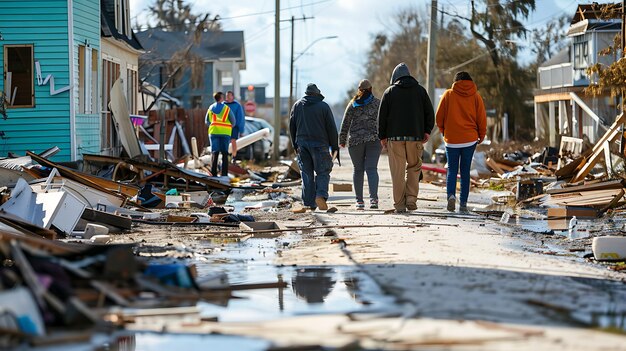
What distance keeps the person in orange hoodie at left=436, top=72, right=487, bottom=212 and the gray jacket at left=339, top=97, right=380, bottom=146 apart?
106 cm

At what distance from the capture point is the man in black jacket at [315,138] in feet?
52.4

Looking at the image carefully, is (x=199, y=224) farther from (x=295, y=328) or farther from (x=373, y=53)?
(x=373, y=53)

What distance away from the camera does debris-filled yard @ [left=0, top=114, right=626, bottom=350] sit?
6.33 meters

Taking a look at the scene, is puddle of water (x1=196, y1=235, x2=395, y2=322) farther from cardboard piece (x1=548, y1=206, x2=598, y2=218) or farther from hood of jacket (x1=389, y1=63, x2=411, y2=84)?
cardboard piece (x1=548, y1=206, x2=598, y2=218)

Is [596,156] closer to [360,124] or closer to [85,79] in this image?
[360,124]

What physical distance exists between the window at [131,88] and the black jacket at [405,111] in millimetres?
17424

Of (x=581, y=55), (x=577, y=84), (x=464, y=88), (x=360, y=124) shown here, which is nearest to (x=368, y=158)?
(x=360, y=124)

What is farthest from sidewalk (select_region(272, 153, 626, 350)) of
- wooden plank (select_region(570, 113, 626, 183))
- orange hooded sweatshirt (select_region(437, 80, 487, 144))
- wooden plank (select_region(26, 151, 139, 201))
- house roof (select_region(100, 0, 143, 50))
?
house roof (select_region(100, 0, 143, 50))

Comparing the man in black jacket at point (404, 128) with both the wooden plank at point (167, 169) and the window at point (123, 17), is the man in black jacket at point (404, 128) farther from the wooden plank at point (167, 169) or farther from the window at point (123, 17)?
the window at point (123, 17)

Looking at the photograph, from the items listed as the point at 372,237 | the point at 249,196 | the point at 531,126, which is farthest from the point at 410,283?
the point at 531,126

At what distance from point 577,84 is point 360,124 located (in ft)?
129

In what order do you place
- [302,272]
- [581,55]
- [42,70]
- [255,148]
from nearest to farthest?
[302,272] < [42,70] < [255,148] < [581,55]

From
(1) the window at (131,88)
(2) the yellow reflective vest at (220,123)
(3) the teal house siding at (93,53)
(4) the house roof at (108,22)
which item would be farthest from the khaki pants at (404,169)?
(1) the window at (131,88)

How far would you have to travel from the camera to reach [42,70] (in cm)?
2233
